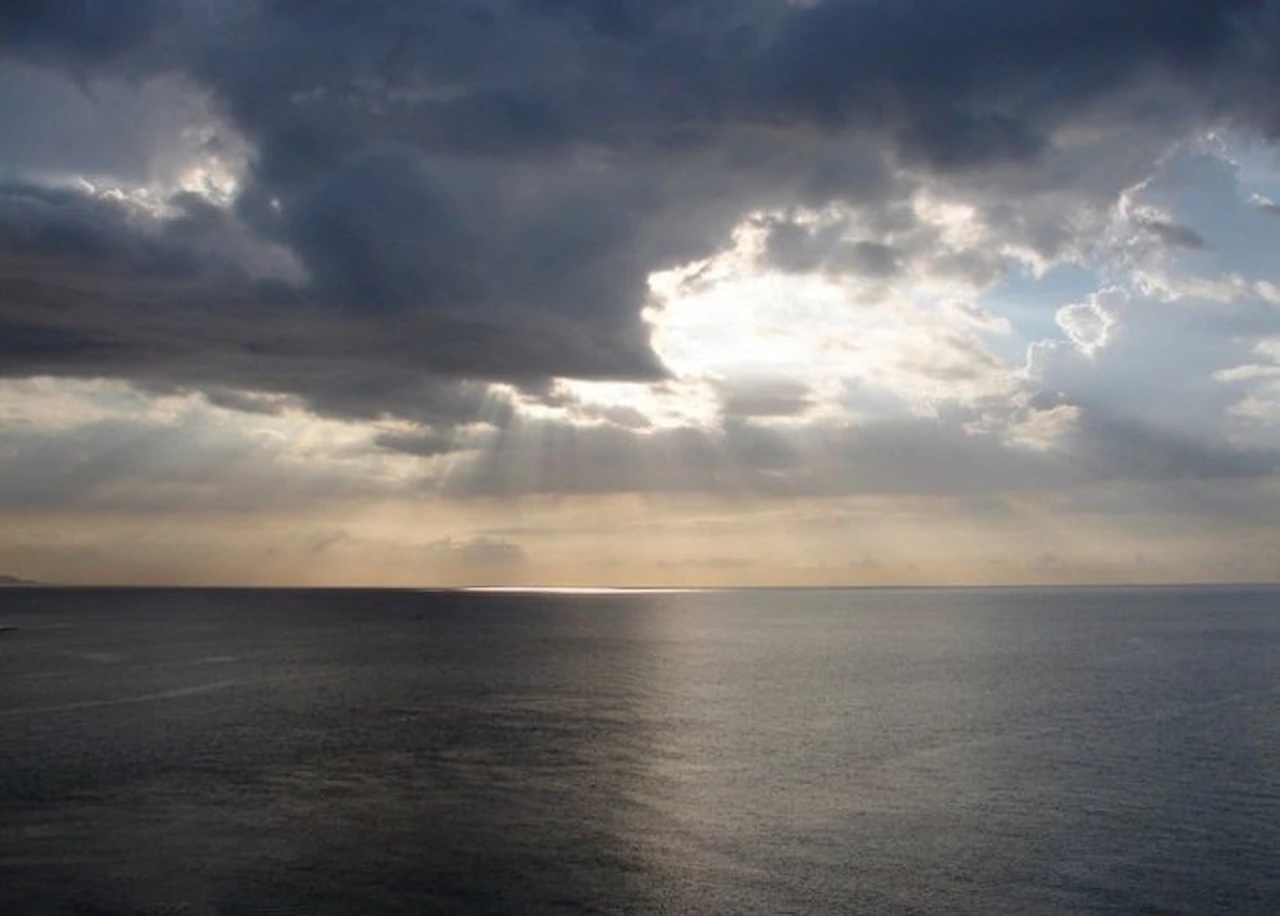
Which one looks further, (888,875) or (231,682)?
(231,682)

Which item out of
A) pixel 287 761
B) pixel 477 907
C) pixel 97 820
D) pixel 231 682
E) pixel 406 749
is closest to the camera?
pixel 477 907

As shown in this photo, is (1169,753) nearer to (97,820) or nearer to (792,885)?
(792,885)

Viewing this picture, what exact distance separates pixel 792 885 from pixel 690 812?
16.0 metres

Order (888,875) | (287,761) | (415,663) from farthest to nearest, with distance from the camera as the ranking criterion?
(415,663), (287,761), (888,875)

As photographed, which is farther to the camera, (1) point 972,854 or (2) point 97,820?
(2) point 97,820

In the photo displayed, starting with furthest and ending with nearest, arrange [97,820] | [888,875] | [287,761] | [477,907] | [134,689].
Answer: [134,689] → [287,761] → [97,820] → [888,875] → [477,907]

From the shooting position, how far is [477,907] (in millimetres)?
53594

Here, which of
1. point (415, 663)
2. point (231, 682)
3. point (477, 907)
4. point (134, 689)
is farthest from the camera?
point (415, 663)

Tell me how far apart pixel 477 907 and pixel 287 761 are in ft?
131

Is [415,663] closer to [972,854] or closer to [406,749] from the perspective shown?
[406,749]

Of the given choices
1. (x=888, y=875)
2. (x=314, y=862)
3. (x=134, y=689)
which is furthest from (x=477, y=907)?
(x=134, y=689)

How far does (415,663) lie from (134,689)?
5262cm

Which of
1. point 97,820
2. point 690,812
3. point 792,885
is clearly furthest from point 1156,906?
point 97,820

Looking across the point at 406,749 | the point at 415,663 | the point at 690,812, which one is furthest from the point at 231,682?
the point at 690,812
